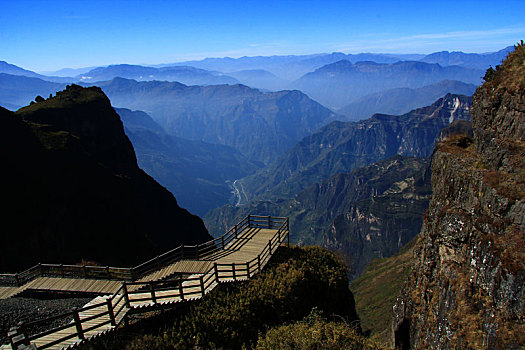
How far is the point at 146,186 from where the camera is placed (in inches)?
3305

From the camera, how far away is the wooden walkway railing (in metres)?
13.8

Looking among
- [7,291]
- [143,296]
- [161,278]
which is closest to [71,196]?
[7,291]

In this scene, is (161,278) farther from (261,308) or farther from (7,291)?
(7,291)

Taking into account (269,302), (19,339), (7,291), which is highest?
(19,339)

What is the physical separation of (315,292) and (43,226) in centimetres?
3838

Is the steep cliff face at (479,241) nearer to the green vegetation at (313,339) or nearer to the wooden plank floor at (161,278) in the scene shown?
the green vegetation at (313,339)

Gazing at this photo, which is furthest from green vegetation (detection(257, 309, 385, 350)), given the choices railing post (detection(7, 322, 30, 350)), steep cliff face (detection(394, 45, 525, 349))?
railing post (detection(7, 322, 30, 350))

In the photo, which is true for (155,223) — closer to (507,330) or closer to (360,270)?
(507,330)

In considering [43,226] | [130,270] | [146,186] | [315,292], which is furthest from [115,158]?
[315,292]

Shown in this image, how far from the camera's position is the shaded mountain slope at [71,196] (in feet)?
141

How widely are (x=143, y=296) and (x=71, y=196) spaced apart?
4174 centimetres

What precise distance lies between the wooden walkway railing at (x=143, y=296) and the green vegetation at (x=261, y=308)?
0.60 m

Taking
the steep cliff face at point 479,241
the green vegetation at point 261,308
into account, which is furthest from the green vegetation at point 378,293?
the green vegetation at point 261,308

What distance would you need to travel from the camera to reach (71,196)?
171 feet
